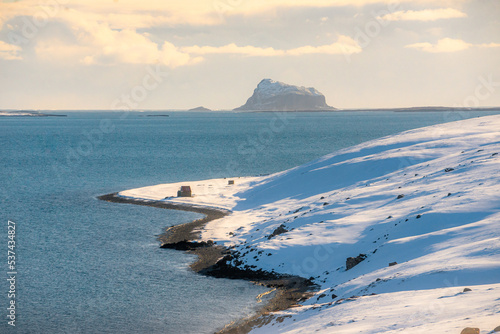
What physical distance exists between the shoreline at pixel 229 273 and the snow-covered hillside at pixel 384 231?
3.16 feet

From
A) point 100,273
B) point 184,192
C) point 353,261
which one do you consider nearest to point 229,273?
point 353,261

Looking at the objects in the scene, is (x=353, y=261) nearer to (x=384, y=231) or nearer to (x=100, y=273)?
(x=384, y=231)

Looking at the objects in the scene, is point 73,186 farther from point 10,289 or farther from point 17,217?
point 10,289

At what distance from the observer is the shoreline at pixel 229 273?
2658 cm

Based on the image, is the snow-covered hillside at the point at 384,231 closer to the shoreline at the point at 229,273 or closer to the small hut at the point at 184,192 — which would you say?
the shoreline at the point at 229,273

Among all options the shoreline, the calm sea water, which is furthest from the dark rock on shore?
A: the calm sea water

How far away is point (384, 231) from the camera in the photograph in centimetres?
3525

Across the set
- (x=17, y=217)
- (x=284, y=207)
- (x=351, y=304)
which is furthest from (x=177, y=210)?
(x=351, y=304)

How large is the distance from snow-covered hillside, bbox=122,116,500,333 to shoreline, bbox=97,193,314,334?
38.0 inches

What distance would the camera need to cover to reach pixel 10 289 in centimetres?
3084

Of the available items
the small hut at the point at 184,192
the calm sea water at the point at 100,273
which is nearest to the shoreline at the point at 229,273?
the calm sea water at the point at 100,273

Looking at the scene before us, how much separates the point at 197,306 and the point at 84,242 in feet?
55.8

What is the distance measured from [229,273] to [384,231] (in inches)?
426

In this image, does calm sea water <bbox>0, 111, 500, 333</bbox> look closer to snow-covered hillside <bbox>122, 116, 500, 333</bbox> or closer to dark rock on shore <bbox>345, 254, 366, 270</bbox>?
snow-covered hillside <bbox>122, 116, 500, 333</bbox>
